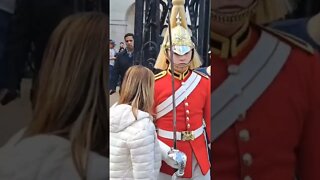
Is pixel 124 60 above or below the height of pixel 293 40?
below

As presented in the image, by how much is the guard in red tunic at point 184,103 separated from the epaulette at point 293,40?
1810mm

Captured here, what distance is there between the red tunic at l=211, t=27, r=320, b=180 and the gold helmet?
5.88 feet

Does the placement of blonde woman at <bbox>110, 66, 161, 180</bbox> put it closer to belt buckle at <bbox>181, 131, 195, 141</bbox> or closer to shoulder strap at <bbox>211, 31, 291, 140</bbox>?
belt buckle at <bbox>181, 131, 195, 141</bbox>

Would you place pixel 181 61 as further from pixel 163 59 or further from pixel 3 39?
pixel 3 39

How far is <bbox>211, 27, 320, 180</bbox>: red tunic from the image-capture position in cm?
98

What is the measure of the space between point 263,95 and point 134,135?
66.0 inches

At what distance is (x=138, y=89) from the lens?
2701mm

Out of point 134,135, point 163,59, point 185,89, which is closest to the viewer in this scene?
point 134,135

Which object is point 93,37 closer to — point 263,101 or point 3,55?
point 3,55

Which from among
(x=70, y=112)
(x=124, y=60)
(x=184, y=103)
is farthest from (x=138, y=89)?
(x=70, y=112)

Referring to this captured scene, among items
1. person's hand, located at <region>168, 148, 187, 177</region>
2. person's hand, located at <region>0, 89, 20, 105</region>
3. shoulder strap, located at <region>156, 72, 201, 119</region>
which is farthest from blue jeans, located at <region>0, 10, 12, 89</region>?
shoulder strap, located at <region>156, 72, 201, 119</region>

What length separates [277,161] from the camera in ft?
3.28

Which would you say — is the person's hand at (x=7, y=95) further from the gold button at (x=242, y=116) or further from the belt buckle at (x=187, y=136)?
the belt buckle at (x=187, y=136)

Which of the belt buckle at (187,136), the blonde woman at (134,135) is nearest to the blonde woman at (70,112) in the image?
the blonde woman at (134,135)
